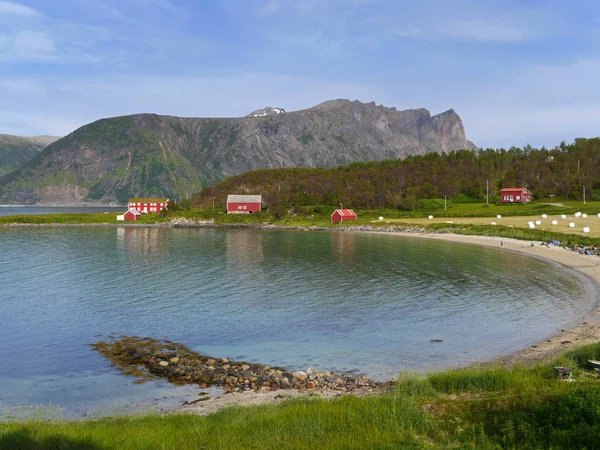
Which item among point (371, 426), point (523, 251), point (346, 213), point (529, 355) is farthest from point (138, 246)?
point (371, 426)

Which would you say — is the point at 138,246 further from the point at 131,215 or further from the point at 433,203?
the point at 433,203

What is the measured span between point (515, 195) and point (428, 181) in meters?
31.4

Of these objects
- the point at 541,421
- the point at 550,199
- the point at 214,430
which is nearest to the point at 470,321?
the point at 541,421

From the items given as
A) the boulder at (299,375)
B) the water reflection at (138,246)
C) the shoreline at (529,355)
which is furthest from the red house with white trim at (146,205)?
the boulder at (299,375)

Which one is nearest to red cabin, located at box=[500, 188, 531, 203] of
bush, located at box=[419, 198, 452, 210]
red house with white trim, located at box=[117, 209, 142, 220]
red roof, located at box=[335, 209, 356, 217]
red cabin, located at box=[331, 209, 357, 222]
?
bush, located at box=[419, 198, 452, 210]

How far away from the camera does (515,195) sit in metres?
149

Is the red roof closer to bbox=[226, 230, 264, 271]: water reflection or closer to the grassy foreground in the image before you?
bbox=[226, 230, 264, 271]: water reflection

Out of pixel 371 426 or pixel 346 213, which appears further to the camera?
pixel 346 213

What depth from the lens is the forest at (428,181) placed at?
158750 millimetres

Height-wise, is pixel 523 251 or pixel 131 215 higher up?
pixel 131 215

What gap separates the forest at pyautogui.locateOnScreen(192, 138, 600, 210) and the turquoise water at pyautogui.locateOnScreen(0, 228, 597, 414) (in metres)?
93.8

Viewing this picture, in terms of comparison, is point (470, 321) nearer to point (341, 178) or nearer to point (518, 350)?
point (518, 350)

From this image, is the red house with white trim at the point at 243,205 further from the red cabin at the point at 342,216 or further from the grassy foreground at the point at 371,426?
the grassy foreground at the point at 371,426

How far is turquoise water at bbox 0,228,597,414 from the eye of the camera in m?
24.6
